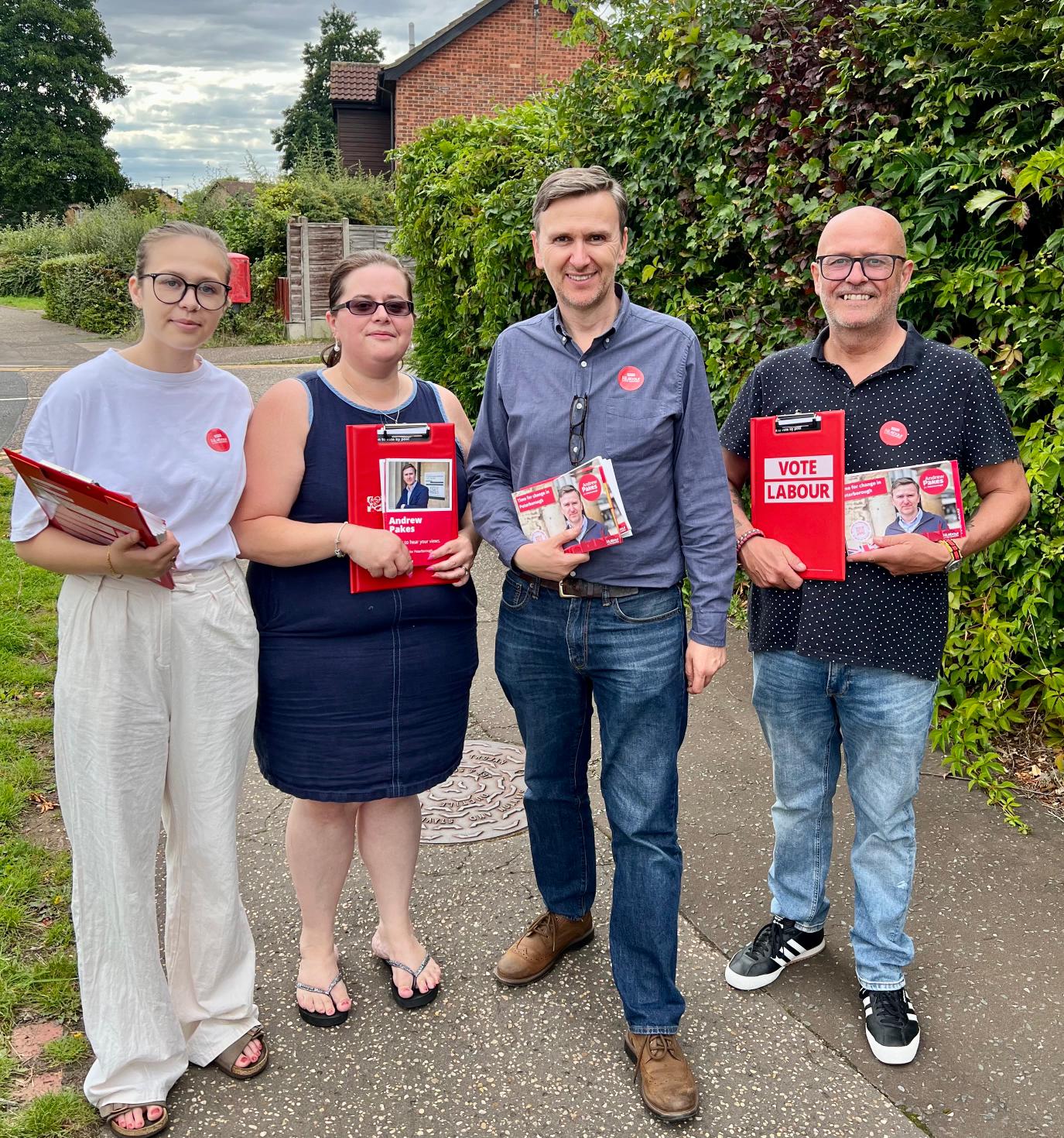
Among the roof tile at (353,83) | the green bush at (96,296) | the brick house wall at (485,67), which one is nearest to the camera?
the green bush at (96,296)

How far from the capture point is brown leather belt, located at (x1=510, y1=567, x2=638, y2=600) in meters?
2.66

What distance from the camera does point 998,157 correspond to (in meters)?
3.89

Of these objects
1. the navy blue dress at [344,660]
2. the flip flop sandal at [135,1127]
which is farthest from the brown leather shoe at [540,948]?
the flip flop sandal at [135,1127]

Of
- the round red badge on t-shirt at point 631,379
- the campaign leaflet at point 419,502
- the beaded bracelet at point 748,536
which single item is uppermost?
the round red badge on t-shirt at point 631,379

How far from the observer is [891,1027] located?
2.81m

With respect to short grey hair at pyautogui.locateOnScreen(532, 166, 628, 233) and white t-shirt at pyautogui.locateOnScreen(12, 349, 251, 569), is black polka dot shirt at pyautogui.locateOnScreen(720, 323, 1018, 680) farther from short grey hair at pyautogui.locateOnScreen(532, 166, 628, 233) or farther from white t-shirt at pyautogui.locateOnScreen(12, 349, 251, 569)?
white t-shirt at pyautogui.locateOnScreen(12, 349, 251, 569)

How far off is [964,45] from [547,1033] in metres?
3.72

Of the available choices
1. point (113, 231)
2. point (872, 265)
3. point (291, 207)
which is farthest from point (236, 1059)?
point (113, 231)

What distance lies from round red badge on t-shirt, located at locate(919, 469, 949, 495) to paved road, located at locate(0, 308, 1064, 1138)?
59.0 inches

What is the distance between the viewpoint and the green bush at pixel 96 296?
85.0ft

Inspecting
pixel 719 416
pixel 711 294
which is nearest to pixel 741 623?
pixel 719 416

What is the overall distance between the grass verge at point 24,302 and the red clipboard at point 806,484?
32.8 m

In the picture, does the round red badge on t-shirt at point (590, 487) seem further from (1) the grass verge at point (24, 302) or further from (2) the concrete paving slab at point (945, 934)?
(1) the grass verge at point (24, 302)

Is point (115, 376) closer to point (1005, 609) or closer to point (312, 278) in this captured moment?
point (1005, 609)
